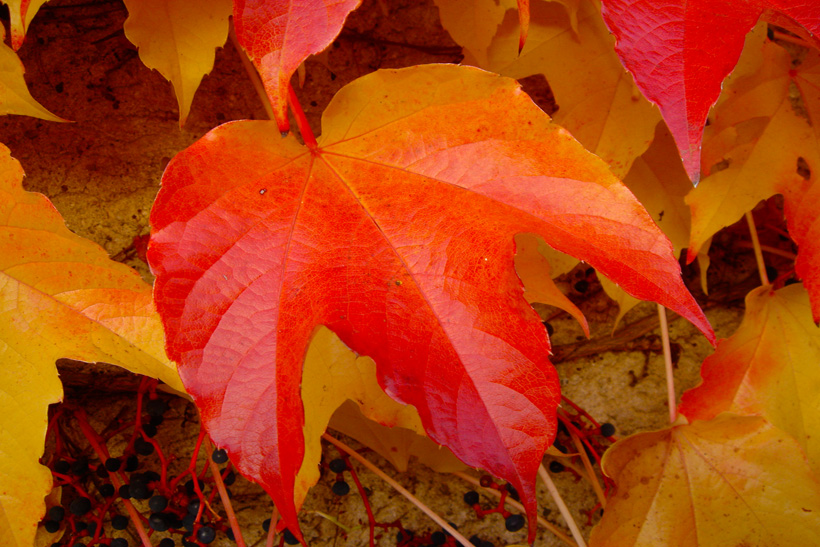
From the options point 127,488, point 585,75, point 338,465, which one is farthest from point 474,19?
point 127,488

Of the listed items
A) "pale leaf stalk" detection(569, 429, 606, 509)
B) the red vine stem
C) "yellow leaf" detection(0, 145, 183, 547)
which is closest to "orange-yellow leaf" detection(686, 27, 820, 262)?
"pale leaf stalk" detection(569, 429, 606, 509)

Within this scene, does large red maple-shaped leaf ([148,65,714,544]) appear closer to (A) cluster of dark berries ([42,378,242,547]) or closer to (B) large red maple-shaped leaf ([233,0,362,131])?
(B) large red maple-shaped leaf ([233,0,362,131])

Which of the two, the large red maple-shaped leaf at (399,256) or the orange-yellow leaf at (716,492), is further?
Answer: the orange-yellow leaf at (716,492)

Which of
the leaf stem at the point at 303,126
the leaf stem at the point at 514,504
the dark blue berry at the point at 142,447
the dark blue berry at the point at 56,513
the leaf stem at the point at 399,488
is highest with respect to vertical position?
the leaf stem at the point at 303,126

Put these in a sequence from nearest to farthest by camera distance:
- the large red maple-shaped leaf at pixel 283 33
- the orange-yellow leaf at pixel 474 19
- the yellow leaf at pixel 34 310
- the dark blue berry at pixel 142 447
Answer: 1. the large red maple-shaped leaf at pixel 283 33
2. the yellow leaf at pixel 34 310
3. the orange-yellow leaf at pixel 474 19
4. the dark blue berry at pixel 142 447

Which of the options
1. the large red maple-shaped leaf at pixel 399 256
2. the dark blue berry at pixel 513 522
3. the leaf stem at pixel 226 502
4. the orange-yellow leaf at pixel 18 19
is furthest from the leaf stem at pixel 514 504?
the orange-yellow leaf at pixel 18 19

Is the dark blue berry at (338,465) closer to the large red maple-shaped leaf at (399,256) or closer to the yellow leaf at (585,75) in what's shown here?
the large red maple-shaped leaf at (399,256)

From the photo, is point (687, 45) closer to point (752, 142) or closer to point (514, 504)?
point (752, 142)
